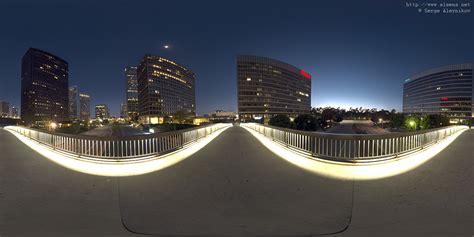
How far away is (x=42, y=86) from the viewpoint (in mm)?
149500

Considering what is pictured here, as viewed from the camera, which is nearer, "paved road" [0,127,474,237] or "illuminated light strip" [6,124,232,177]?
"paved road" [0,127,474,237]

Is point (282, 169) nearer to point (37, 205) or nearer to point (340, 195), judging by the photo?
point (340, 195)

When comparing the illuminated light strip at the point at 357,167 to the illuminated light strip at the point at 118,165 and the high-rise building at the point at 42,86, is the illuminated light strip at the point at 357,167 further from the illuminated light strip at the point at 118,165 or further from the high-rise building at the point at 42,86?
the high-rise building at the point at 42,86

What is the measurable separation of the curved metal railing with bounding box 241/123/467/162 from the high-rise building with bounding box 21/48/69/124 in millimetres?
161561

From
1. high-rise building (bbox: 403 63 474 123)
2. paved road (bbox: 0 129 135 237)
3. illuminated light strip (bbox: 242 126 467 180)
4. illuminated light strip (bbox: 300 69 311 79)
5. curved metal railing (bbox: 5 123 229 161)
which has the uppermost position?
illuminated light strip (bbox: 300 69 311 79)

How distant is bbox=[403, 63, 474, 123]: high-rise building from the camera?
353 ft

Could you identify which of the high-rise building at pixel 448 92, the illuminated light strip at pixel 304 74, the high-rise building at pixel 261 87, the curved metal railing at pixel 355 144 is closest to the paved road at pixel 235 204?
the curved metal railing at pixel 355 144

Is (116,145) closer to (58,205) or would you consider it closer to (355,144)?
(58,205)

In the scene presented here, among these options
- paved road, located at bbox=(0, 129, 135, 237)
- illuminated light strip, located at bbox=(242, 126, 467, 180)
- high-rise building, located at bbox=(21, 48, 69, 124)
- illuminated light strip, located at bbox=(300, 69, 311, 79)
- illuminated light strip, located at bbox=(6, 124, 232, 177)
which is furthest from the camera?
illuminated light strip, located at bbox=(300, 69, 311, 79)

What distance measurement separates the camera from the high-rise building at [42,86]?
142825 mm

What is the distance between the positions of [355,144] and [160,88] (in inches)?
5025

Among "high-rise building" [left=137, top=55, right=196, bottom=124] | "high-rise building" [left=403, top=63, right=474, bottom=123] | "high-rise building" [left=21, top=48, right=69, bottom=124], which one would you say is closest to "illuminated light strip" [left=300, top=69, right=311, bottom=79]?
"high-rise building" [left=403, top=63, right=474, bottom=123]

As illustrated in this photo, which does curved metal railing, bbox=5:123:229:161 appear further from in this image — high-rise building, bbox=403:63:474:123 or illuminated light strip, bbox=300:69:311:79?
illuminated light strip, bbox=300:69:311:79

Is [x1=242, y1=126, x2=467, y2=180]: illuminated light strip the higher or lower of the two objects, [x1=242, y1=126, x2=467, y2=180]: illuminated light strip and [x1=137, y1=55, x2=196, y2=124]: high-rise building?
the lower
